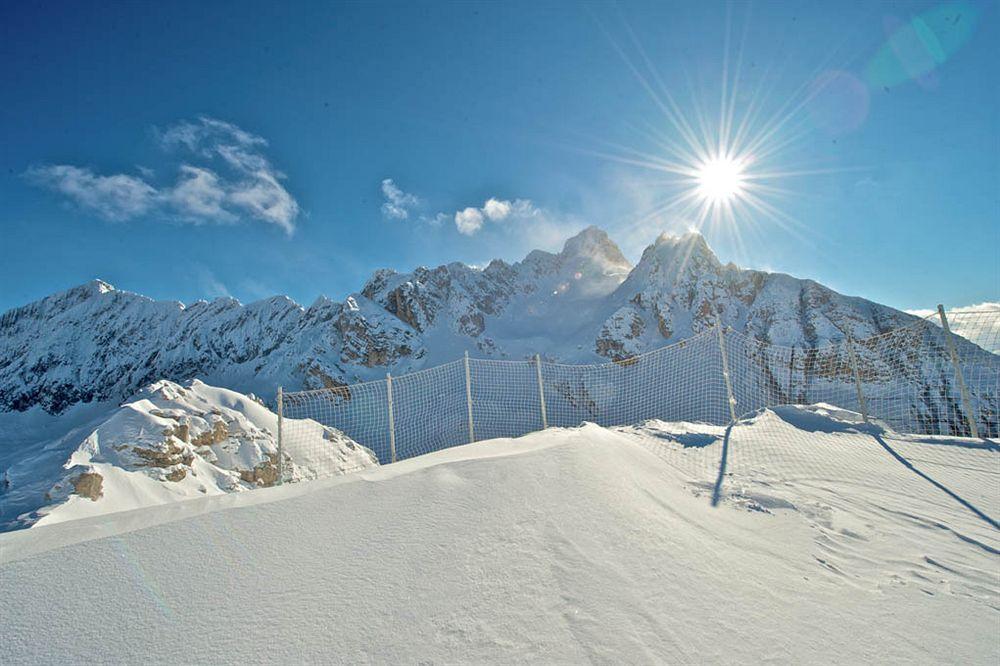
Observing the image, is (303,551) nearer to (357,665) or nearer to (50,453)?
(357,665)

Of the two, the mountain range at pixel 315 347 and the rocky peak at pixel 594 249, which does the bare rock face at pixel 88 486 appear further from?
the rocky peak at pixel 594 249

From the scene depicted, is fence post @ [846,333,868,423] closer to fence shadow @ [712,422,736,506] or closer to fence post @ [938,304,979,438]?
fence post @ [938,304,979,438]

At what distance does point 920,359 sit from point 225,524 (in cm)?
4536

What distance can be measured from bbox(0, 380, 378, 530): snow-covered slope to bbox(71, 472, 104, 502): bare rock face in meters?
0.02

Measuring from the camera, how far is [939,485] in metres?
4.57

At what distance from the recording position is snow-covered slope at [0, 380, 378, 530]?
368 inches

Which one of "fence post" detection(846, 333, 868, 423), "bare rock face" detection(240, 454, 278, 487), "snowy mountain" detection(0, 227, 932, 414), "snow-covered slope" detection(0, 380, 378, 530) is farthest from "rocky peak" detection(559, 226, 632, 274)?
"fence post" detection(846, 333, 868, 423)

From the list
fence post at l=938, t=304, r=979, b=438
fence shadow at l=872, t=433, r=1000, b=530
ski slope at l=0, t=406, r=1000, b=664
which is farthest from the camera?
fence post at l=938, t=304, r=979, b=438

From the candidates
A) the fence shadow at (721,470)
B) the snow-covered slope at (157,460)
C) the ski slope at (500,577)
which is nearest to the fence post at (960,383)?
the fence shadow at (721,470)

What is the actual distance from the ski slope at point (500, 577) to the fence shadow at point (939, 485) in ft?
0.97

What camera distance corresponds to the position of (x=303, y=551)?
7.20ft

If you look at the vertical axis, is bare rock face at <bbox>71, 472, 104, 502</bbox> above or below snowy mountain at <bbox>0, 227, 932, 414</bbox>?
below

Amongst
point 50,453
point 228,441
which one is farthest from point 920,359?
point 50,453

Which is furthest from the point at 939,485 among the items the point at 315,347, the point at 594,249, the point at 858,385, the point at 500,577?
the point at 594,249
